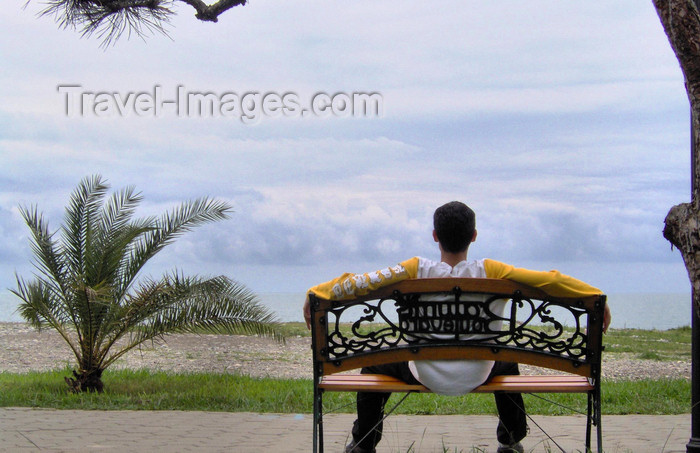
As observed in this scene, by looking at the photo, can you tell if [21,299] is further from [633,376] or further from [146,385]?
[633,376]

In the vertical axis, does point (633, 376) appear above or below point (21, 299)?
below

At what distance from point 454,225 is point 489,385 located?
78 centimetres


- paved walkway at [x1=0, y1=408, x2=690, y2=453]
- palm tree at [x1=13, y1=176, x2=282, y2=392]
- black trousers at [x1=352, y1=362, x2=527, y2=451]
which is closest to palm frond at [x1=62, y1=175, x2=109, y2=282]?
palm tree at [x1=13, y1=176, x2=282, y2=392]

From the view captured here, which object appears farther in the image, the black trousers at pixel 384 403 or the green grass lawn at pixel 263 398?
the green grass lawn at pixel 263 398

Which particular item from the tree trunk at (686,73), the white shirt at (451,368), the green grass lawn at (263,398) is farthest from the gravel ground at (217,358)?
the tree trunk at (686,73)

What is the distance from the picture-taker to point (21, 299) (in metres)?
8.62

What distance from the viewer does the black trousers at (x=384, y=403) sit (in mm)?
3519

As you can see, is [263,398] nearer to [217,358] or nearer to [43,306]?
[43,306]

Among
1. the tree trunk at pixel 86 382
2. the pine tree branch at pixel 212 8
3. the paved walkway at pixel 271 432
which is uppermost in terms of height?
the pine tree branch at pixel 212 8

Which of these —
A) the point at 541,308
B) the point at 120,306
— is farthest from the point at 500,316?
the point at 120,306

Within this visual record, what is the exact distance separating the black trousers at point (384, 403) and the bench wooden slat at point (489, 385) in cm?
8

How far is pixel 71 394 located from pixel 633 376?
801 centimetres

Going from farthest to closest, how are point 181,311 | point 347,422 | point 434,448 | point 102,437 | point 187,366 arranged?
point 187,366
point 181,311
point 347,422
point 102,437
point 434,448

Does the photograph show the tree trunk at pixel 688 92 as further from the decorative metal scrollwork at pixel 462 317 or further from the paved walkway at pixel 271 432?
the paved walkway at pixel 271 432
